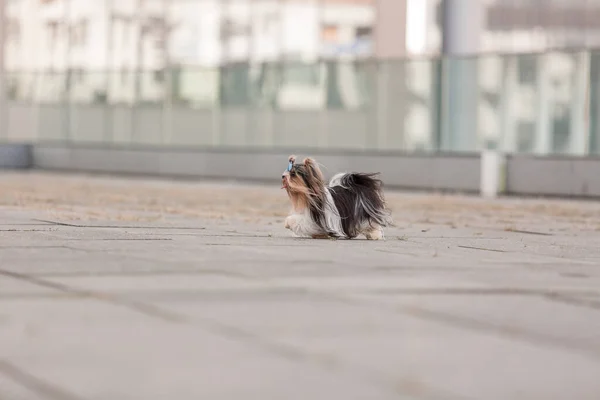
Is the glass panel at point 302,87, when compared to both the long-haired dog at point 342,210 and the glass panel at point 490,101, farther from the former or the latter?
the long-haired dog at point 342,210

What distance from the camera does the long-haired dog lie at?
14.6m

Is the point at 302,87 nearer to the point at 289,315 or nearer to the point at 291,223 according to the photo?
the point at 291,223

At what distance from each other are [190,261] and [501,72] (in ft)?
69.2

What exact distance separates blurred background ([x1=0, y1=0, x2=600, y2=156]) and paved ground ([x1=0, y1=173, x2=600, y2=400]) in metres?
15.3

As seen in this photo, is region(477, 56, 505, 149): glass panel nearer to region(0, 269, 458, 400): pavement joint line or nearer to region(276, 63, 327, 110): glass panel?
region(276, 63, 327, 110): glass panel

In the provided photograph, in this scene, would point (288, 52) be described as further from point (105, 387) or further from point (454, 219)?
point (105, 387)

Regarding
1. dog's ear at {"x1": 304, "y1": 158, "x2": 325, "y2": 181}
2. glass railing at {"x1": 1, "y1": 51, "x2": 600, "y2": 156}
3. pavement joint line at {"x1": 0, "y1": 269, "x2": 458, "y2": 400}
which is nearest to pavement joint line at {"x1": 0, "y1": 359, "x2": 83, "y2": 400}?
pavement joint line at {"x1": 0, "y1": 269, "x2": 458, "y2": 400}

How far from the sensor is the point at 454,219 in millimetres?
20766

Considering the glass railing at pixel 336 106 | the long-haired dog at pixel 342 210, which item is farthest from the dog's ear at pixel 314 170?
the glass railing at pixel 336 106

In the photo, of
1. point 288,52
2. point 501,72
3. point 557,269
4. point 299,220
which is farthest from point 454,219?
point 288,52

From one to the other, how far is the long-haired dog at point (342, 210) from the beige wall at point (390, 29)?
47.5 meters

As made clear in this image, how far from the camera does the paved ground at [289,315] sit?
6.50m

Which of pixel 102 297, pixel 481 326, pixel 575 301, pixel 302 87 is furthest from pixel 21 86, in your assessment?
pixel 481 326

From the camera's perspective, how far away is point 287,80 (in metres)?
37.5
